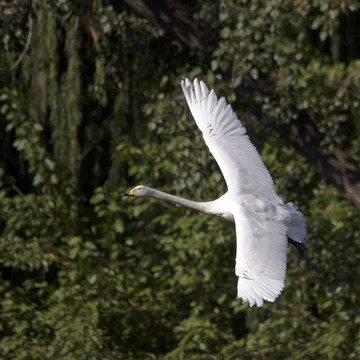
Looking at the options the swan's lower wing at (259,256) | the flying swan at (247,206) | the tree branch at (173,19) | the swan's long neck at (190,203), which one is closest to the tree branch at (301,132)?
the tree branch at (173,19)

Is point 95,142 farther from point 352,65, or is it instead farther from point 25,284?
point 352,65

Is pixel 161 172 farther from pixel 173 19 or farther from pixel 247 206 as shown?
pixel 247 206

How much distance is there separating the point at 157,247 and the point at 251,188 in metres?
2.11

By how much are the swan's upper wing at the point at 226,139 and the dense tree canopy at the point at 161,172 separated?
560 mm

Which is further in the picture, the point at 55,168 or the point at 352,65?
the point at 55,168

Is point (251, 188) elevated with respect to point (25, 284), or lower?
elevated

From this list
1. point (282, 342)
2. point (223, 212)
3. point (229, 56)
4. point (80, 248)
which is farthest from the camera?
point (80, 248)

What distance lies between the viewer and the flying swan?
6027 millimetres

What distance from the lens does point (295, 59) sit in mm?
7867

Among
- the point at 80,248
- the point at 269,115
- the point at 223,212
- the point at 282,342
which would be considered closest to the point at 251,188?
the point at 223,212

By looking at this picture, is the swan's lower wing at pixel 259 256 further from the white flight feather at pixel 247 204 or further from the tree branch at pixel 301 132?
the tree branch at pixel 301 132

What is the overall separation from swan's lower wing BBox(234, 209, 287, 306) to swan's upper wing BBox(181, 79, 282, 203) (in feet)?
1.29

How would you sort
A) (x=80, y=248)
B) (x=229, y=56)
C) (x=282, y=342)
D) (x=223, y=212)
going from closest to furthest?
(x=223, y=212) → (x=229, y=56) → (x=282, y=342) → (x=80, y=248)

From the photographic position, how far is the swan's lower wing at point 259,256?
19.4 ft
